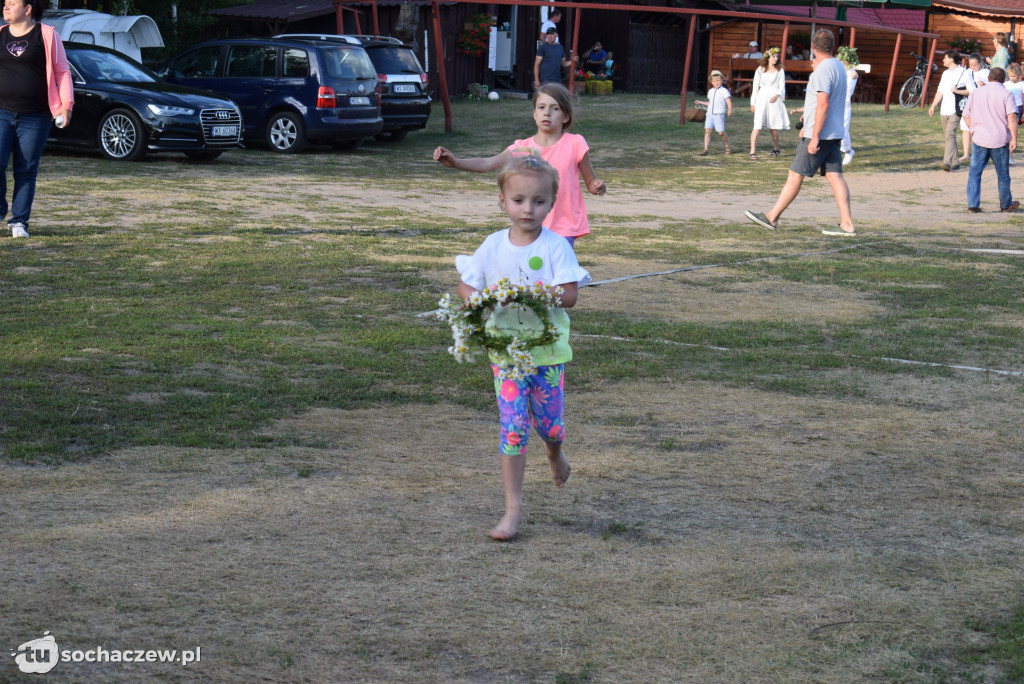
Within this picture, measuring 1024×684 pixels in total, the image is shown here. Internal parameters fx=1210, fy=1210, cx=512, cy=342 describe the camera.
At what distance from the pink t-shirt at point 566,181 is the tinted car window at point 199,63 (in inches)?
599

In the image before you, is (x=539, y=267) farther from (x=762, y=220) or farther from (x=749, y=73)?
(x=749, y=73)

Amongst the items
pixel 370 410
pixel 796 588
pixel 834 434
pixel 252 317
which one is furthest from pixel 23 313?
pixel 796 588

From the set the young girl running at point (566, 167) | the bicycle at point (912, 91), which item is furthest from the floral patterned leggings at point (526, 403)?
the bicycle at point (912, 91)

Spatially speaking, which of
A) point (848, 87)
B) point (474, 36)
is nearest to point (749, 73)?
point (474, 36)

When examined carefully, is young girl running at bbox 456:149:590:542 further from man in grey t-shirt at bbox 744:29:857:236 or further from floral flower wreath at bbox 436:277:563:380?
man in grey t-shirt at bbox 744:29:857:236

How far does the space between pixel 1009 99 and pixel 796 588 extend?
12.7 meters

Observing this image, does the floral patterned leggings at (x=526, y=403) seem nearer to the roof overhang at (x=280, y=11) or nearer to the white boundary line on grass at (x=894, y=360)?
the white boundary line on grass at (x=894, y=360)

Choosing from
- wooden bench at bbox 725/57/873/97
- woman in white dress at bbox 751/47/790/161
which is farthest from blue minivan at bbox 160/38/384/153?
wooden bench at bbox 725/57/873/97

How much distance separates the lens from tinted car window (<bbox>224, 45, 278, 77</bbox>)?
2006 cm

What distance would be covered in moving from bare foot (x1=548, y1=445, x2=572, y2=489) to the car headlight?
13822 millimetres

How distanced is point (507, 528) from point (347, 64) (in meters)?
16.9

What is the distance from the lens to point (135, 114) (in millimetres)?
16953

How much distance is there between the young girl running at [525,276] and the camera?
4.20 m

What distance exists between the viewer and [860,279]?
9938 millimetres
